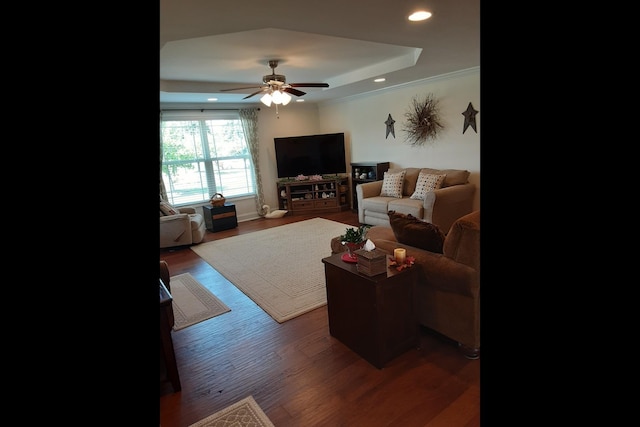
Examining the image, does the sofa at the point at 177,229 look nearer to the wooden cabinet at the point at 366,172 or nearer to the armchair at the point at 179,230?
the armchair at the point at 179,230

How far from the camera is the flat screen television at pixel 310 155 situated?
657 centimetres

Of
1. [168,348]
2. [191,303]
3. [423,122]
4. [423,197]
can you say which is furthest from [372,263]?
[423,122]

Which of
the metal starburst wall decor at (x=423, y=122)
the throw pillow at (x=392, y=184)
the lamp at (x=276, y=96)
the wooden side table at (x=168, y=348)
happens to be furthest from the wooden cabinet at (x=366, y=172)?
the wooden side table at (x=168, y=348)

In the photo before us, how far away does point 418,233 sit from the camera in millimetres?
2295

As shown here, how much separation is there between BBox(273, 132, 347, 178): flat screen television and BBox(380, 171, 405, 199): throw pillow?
1.42m

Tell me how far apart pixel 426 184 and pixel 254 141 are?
332 cm

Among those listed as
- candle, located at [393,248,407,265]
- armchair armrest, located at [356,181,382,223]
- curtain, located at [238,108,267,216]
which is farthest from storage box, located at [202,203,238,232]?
candle, located at [393,248,407,265]

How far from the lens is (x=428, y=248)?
2.29m

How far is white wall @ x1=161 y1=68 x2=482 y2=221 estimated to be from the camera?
471 centimetres

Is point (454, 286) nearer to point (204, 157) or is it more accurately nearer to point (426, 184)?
point (426, 184)

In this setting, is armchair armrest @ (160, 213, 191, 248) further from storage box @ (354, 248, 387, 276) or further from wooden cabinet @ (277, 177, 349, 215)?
storage box @ (354, 248, 387, 276)
